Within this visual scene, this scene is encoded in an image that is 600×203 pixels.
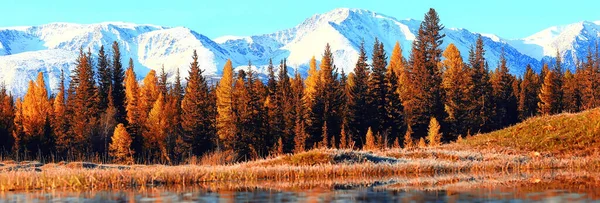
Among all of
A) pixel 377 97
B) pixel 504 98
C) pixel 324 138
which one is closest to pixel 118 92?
pixel 324 138

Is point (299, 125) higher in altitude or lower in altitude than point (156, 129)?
lower

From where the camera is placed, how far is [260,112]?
83.7m

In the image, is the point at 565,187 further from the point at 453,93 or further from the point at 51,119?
the point at 51,119

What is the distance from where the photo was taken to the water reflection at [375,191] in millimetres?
20344

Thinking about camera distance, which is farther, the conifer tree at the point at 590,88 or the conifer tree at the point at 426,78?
the conifer tree at the point at 590,88

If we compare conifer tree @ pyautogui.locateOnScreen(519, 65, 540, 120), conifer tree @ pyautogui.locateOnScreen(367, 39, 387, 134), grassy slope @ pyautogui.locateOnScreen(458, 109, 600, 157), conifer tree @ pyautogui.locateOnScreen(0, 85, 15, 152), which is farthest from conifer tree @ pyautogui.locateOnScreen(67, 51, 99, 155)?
conifer tree @ pyautogui.locateOnScreen(519, 65, 540, 120)

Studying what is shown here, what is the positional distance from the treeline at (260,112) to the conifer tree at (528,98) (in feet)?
49.4

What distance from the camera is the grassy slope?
40.8 meters

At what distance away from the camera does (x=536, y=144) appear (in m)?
42.6

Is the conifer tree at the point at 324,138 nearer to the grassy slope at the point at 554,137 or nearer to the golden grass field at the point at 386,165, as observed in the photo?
the grassy slope at the point at 554,137

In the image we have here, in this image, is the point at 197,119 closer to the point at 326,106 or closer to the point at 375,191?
the point at 326,106

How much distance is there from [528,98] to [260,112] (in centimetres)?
4867

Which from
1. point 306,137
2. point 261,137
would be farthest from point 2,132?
point 306,137

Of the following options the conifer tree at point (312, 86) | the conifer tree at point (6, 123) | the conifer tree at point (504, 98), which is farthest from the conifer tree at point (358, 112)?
the conifer tree at point (6, 123)
